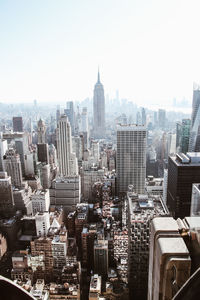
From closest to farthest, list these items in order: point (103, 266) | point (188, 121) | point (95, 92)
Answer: point (103, 266) → point (188, 121) → point (95, 92)

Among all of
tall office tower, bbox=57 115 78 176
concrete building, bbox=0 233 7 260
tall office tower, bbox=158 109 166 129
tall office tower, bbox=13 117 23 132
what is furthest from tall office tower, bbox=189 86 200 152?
tall office tower, bbox=13 117 23 132

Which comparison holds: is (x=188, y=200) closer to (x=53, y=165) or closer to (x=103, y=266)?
(x=103, y=266)

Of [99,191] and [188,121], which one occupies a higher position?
[188,121]

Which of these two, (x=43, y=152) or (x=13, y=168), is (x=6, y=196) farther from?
(x=43, y=152)

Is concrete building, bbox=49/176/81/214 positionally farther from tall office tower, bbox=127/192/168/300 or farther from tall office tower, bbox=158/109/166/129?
tall office tower, bbox=158/109/166/129

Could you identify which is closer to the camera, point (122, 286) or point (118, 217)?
point (122, 286)

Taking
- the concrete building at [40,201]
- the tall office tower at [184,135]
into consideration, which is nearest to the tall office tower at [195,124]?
the tall office tower at [184,135]

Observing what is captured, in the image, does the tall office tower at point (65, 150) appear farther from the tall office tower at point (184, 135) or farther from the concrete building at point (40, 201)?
the tall office tower at point (184, 135)

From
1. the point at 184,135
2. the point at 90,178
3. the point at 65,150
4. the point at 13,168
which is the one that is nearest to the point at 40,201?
the point at 90,178

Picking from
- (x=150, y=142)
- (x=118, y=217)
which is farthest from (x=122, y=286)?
(x=150, y=142)
